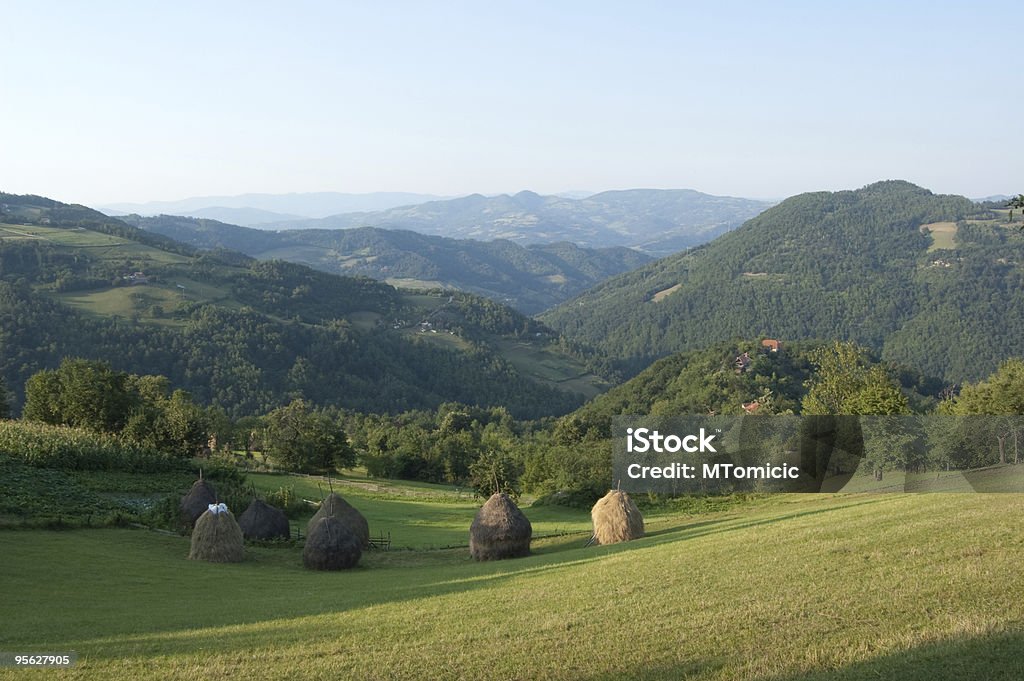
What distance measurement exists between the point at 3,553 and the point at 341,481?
135 feet

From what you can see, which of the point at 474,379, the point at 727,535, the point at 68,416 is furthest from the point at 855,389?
the point at 474,379

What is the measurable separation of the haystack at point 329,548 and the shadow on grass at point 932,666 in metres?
18.4

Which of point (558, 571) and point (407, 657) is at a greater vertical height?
point (407, 657)

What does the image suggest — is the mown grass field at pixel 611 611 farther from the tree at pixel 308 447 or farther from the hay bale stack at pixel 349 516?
the tree at pixel 308 447

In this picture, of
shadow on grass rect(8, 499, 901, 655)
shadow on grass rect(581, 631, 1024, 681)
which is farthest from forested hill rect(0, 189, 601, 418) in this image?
shadow on grass rect(581, 631, 1024, 681)

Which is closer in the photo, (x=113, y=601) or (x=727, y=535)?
(x=113, y=601)

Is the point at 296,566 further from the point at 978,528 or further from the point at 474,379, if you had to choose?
the point at 474,379

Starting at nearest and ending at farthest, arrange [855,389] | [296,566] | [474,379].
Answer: [296,566] → [855,389] → [474,379]

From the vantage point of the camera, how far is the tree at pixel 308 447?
70125mm

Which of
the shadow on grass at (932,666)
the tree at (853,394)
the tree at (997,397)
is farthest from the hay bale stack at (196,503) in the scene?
the tree at (997,397)

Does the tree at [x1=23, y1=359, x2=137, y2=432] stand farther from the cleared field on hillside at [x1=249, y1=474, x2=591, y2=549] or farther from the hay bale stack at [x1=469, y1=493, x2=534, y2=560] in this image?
the hay bale stack at [x1=469, y1=493, x2=534, y2=560]

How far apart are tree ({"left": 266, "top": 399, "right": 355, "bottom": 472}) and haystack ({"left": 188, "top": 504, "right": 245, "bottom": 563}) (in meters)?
42.3

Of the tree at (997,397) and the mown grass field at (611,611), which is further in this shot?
the tree at (997,397)

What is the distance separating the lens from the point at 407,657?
12359 millimetres
